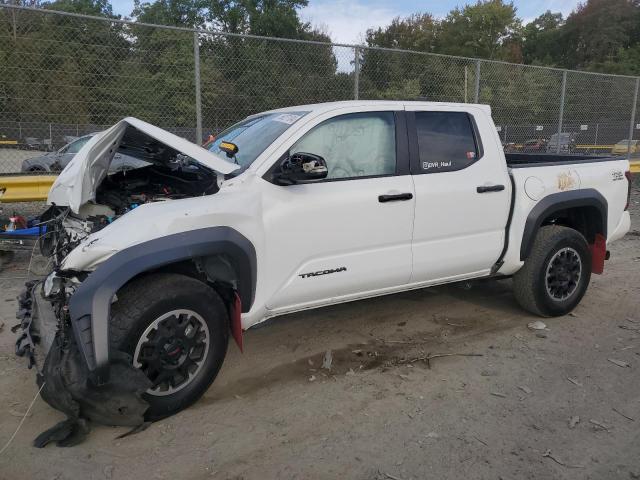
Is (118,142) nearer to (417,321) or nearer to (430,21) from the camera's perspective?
(417,321)

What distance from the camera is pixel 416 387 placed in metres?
3.69

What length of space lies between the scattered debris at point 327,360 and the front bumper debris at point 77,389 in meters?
1.41

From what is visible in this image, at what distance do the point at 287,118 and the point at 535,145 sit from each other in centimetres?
913

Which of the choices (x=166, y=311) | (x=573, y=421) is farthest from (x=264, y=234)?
(x=573, y=421)

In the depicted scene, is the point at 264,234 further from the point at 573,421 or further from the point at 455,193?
the point at 573,421

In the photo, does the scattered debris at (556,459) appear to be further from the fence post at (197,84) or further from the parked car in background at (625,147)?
the parked car in background at (625,147)

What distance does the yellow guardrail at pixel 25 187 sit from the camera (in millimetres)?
6875

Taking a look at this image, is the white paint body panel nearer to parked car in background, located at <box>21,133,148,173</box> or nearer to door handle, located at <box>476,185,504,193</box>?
door handle, located at <box>476,185,504,193</box>

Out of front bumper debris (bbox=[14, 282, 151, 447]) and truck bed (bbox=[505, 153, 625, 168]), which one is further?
truck bed (bbox=[505, 153, 625, 168])

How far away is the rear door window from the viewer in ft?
13.8

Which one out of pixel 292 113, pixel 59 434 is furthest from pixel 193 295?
pixel 292 113

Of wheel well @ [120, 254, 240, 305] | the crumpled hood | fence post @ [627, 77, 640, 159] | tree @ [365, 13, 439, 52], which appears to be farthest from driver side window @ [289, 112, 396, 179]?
tree @ [365, 13, 439, 52]

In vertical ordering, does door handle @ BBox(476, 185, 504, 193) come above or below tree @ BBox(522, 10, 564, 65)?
below

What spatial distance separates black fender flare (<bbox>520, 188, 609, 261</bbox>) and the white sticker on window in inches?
87.9
